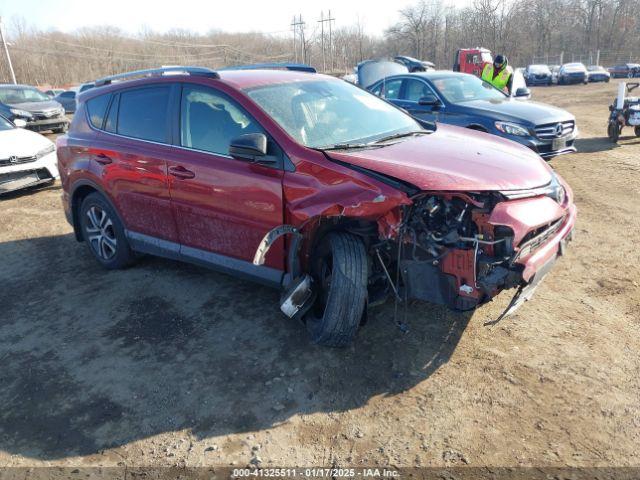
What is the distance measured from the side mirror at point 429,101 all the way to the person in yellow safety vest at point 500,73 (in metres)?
3.10

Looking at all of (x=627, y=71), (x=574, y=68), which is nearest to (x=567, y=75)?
(x=574, y=68)

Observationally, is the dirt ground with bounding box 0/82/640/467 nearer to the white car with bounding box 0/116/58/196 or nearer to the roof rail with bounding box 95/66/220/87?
the roof rail with bounding box 95/66/220/87

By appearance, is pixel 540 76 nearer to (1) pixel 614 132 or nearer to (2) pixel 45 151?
(1) pixel 614 132

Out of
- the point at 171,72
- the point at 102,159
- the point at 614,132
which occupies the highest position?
the point at 171,72

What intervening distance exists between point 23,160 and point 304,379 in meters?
7.12

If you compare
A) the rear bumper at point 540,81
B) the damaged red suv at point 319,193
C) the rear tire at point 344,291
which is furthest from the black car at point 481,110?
the rear bumper at point 540,81

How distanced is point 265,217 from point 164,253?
1360 mm

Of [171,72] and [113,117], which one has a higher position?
[171,72]

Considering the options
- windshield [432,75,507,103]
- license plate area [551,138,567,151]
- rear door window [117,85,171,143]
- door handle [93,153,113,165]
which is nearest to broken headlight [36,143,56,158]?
door handle [93,153,113,165]

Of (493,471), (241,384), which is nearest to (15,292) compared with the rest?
(241,384)

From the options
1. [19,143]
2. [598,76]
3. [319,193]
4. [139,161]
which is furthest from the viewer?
[598,76]

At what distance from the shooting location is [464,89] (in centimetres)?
863

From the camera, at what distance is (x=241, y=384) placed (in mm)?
3082

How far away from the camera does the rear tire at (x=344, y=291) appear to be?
3.07 m
